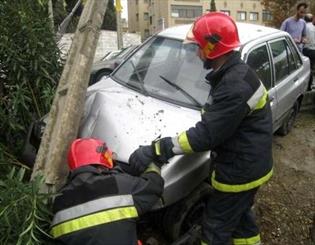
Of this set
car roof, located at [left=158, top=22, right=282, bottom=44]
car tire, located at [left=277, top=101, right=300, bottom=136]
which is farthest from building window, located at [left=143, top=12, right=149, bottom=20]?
car roof, located at [left=158, top=22, right=282, bottom=44]

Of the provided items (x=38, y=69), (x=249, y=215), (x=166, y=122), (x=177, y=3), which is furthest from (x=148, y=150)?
(x=177, y=3)

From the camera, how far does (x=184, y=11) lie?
49.1 m

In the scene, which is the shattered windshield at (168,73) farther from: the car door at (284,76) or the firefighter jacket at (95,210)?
the firefighter jacket at (95,210)

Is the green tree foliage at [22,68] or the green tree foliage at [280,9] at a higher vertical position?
the green tree foliage at [280,9]

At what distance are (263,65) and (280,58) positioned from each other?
0.68m

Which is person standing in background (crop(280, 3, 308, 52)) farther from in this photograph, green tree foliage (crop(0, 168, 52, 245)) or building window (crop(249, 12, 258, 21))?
building window (crop(249, 12, 258, 21))

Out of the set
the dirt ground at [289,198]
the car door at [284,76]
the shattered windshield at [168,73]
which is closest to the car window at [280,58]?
A: the car door at [284,76]

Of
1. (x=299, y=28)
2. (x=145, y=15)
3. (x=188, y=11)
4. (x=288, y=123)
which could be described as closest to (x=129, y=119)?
(x=288, y=123)

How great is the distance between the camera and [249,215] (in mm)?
3260

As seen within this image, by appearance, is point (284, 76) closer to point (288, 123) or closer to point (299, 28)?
point (288, 123)

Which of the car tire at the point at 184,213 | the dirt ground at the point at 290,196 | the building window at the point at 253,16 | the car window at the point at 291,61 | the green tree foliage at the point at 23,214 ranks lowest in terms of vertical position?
the dirt ground at the point at 290,196

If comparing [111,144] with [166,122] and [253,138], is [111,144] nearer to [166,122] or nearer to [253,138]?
[166,122]

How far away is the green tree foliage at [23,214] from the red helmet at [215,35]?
1.40 m

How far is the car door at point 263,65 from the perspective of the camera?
4.27 m
